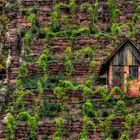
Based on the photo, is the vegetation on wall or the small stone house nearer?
the vegetation on wall

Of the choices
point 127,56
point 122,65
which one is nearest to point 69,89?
point 122,65

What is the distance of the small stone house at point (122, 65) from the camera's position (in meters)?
42.1

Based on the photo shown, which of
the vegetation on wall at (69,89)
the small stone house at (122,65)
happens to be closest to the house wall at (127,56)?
the small stone house at (122,65)

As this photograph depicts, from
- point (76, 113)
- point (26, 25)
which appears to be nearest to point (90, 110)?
point (76, 113)

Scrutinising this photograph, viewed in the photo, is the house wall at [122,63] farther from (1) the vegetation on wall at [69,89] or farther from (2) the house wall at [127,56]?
(1) the vegetation on wall at [69,89]

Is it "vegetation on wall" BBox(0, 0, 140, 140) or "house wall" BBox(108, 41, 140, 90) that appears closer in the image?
"vegetation on wall" BBox(0, 0, 140, 140)

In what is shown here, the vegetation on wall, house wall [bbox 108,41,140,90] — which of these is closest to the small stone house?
house wall [bbox 108,41,140,90]

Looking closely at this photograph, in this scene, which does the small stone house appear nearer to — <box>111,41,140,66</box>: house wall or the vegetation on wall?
<box>111,41,140,66</box>: house wall

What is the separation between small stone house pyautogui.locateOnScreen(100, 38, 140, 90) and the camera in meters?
42.1

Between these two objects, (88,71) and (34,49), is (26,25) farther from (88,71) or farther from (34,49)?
(88,71)

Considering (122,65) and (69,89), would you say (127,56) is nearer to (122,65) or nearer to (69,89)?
(122,65)

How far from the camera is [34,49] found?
45.6 m

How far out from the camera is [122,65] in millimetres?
42438

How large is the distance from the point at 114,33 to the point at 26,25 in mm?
5407
